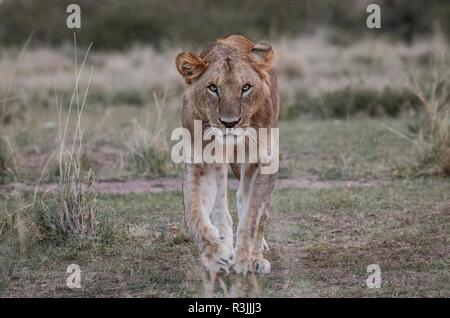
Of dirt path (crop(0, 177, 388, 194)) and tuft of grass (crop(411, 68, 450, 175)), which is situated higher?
tuft of grass (crop(411, 68, 450, 175))

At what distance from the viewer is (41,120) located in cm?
1475

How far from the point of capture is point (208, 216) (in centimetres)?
609

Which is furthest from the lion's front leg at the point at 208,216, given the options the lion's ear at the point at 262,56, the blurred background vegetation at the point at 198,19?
A: the blurred background vegetation at the point at 198,19

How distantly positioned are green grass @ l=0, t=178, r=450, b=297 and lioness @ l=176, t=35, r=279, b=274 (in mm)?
207

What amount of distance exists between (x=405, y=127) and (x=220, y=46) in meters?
6.87

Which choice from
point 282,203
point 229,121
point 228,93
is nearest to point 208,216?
point 229,121

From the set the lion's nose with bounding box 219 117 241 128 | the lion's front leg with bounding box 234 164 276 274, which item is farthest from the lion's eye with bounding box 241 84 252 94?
the lion's front leg with bounding box 234 164 276 274

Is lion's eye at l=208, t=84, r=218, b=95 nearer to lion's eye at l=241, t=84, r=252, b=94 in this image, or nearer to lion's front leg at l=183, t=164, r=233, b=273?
lion's eye at l=241, t=84, r=252, b=94

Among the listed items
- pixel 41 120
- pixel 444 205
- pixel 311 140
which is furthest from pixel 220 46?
pixel 41 120

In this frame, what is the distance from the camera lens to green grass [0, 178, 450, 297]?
5922 mm

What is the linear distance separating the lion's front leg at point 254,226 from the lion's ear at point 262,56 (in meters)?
0.63

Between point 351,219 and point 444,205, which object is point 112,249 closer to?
point 351,219

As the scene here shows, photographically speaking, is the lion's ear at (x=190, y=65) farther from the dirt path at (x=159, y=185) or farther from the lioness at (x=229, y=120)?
the dirt path at (x=159, y=185)

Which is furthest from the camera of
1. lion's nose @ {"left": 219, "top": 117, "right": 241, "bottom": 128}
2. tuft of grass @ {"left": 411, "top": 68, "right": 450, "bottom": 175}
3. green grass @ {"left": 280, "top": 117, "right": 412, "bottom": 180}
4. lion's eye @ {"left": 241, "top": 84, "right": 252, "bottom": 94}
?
green grass @ {"left": 280, "top": 117, "right": 412, "bottom": 180}
